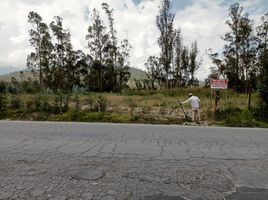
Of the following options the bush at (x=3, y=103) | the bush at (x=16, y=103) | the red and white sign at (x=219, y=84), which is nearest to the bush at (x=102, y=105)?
the bush at (x=16, y=103)

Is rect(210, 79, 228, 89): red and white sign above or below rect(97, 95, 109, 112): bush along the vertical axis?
above

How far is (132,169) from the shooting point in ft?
20.0

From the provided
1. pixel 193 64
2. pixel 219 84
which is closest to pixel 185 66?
pixel 193 64

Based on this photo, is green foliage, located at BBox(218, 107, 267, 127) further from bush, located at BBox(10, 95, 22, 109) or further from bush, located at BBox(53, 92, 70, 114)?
bush, located at BBox(10, 95, 22, 109)

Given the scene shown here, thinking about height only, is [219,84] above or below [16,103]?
above

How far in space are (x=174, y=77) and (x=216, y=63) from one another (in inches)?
307

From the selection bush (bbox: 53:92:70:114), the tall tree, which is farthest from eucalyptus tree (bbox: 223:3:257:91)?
bush (bbox: 53:92:70:114)

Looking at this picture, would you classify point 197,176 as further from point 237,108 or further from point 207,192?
point 237,108

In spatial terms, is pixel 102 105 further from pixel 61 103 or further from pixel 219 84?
pixel 219 84

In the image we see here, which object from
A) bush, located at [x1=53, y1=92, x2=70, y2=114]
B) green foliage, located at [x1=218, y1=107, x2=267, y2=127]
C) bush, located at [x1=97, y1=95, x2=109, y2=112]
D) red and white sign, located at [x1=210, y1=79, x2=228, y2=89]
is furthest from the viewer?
bush, located at [x1=53, y1=92, x2=70, y2=114]

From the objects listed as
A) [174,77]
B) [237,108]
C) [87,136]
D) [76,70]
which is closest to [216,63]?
[174,77]

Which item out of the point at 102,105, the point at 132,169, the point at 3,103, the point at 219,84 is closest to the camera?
the point at 132,169

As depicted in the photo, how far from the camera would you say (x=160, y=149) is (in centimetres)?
805

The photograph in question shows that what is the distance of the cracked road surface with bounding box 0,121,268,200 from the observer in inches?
193
